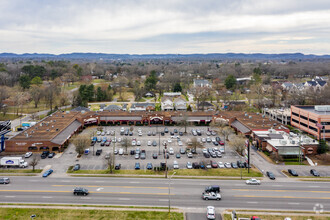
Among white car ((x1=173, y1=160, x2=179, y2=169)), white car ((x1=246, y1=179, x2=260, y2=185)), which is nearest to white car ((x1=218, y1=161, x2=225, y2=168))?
white car ((x1=246, y1=179, x2=260, y2=185))

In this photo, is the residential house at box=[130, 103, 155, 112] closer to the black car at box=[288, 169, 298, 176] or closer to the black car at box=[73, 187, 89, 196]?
the black car at box=[73, 187, 89, 196]

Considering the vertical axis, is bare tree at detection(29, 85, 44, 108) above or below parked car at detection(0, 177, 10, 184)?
above

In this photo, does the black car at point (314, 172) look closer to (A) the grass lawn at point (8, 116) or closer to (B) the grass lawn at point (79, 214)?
(B) the grass lawn at point (79, 214)

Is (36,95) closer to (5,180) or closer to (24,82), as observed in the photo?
(24,82)

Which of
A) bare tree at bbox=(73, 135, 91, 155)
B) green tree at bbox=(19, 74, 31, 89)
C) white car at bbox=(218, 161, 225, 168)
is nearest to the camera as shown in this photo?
white car at bbox=(218, 161, 225, 168)

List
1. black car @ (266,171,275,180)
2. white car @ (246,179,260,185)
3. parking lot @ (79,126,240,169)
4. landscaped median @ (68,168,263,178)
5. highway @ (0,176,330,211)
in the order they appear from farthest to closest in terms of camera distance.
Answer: parking lot @ (79,126,240,169)
landscaped median @ (68,168,263,178)
black car @ (266,171,275,180)
white car @ (246,179,260,185)
highway @ (0,176,330,211)

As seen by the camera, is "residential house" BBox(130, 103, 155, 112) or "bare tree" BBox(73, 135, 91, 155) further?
"residential house" BBox(130, 103, 155, 112)

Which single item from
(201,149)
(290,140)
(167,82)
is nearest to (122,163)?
(201,149)

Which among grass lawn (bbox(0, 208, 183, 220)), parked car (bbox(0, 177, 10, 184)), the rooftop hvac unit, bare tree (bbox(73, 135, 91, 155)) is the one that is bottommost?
grass lawn (bbox(0, 208, 183, 220))

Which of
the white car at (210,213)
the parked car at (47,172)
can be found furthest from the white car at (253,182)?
the parked car at (47,172)
